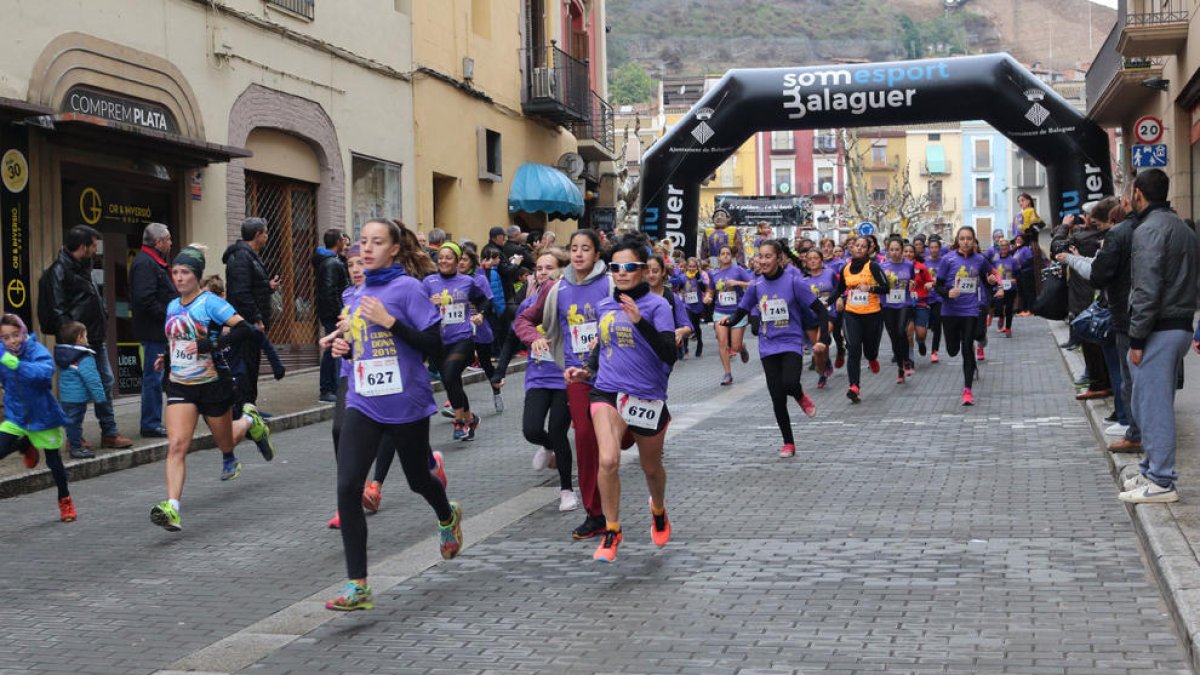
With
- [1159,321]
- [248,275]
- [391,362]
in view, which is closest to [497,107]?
[248,275]

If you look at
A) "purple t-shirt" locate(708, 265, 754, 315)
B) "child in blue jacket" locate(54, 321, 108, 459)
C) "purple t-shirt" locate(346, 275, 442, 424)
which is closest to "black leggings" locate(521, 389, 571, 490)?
"purple t-shirt" locate(346, 275, 442, 424)

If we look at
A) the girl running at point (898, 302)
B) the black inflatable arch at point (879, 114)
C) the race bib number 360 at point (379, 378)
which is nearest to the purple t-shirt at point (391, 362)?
the race bib number 360 at point (379, 378)

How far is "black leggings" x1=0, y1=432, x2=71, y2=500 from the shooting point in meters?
9.28

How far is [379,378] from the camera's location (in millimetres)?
6480

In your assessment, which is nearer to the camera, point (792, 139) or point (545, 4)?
point (545, 4)

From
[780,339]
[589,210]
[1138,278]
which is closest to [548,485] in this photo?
[780,339]

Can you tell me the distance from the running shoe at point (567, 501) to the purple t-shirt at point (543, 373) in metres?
0.65

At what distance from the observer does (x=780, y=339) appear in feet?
40.5

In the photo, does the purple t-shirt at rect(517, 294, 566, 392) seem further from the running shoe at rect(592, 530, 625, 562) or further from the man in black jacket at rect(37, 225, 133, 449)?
the man in black jacket at rect(37, 225, 133, 449)

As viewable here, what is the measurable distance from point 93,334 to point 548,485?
176 inches

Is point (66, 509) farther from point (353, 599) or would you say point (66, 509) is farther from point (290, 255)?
point (290, 255)

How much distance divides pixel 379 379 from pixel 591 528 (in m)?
2.01

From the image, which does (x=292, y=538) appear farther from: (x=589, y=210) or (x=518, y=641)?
(x=589, y=210)

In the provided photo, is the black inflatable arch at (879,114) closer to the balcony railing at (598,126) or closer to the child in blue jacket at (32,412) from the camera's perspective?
the balcony railing at (598,126)
